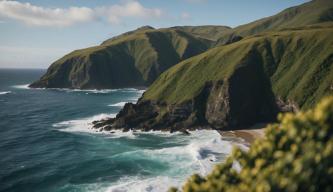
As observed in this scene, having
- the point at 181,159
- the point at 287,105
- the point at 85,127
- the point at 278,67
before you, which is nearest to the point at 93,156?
the point at 181,159

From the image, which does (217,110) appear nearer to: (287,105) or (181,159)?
(287,105)

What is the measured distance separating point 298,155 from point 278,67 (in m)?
123

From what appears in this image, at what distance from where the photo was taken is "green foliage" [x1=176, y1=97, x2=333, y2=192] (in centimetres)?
1123

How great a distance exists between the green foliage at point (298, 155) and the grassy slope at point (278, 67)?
322 feet

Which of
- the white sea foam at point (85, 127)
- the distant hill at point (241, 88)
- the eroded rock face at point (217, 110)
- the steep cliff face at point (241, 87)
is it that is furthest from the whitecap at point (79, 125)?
the steep cliff face at point (241, 87)

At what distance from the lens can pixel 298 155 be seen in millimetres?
11766

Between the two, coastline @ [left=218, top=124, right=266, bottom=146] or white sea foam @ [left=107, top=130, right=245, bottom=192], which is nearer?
white sea foam @ [left=107, top=130, right=245, bottom=192]

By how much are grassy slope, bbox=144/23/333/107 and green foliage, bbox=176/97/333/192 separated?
98.1 m

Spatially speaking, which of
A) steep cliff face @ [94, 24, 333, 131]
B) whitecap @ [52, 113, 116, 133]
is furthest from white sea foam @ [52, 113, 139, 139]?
steep cliff face @ [94, 24, 333, 131]

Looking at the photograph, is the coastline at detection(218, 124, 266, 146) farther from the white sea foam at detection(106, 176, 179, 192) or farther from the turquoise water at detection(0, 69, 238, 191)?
the white sea foam at detection(106, 176, 179, 192)

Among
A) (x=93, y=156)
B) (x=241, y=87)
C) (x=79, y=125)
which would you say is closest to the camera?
(x=93, y=156)

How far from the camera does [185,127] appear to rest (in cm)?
10819

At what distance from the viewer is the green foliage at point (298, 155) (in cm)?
1123

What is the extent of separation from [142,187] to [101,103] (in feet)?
374
